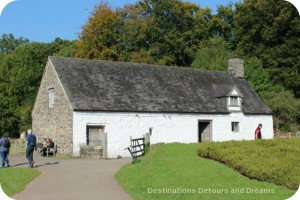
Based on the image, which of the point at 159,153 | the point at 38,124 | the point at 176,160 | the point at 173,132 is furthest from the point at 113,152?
the point at 176,160

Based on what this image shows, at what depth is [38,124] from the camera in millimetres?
35469

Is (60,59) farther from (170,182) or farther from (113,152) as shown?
(170,182)

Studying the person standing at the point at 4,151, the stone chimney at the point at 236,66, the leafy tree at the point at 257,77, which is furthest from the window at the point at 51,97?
the leafy tree at the point at 257,77

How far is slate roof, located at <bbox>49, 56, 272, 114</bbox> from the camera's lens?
31.4m

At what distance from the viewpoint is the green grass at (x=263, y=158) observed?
50.0 ft

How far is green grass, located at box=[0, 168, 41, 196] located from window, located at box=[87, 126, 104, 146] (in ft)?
30.9

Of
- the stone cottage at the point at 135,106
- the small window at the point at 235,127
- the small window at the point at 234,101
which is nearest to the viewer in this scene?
the stone cottage at the point at 135,106

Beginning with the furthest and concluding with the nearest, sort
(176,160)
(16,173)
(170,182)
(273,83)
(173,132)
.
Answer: (273,83)
(173,132)
(16,173)
(176,160)
(170,182)

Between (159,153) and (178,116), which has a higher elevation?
(178,116)

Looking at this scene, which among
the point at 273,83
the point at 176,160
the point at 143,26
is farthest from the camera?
the point at 273,83

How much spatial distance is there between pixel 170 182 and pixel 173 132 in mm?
18573

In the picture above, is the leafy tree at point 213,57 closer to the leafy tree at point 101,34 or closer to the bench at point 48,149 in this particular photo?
the leafy tree at point 101,34

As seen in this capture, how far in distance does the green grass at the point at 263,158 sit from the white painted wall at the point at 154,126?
12655 mm

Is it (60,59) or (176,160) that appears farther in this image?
(60,59)
